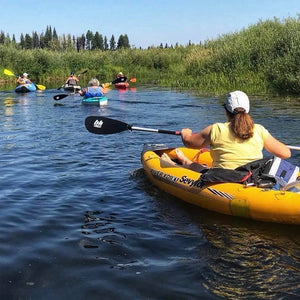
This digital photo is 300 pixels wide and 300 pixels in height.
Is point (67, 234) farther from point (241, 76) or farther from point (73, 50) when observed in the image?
point (73, 50)

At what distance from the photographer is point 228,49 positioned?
818 inches

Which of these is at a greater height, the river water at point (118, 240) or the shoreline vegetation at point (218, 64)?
the shoreline vegetation at point (218, 64)

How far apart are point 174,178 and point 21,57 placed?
1129 inches

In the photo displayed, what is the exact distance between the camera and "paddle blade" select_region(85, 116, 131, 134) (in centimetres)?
654

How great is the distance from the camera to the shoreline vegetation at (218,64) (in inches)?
662

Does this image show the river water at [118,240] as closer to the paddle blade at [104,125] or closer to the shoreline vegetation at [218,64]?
the paddle blade at [104,125]

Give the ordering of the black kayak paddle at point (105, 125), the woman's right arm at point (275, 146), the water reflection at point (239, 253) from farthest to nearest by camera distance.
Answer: the black kayak paddle at point (105, 125) < the woman's right arm at point (275, 146) < the water reflection at point (239, 253)

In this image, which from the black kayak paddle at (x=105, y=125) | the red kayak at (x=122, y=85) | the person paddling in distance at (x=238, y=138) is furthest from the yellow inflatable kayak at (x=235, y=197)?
the red kayak at (x=122, y=85)

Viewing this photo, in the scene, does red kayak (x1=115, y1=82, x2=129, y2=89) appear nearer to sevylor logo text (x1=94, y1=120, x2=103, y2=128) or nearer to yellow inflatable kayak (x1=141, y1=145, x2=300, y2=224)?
sevylor logo text (x1=94, y1=120, x2=103, y2=128)

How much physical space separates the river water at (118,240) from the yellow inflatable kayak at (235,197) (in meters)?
0.10

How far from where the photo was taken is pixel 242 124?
4125mm

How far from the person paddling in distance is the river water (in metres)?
0.64

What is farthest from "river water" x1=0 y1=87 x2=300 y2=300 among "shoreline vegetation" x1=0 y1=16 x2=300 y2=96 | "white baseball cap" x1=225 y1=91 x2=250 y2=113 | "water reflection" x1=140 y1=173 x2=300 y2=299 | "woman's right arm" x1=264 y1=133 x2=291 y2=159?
"shoreline vegetation" x1=0 y1=16 x2=300 y2=96

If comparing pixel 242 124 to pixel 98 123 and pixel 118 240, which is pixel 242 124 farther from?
pixel 98 123
